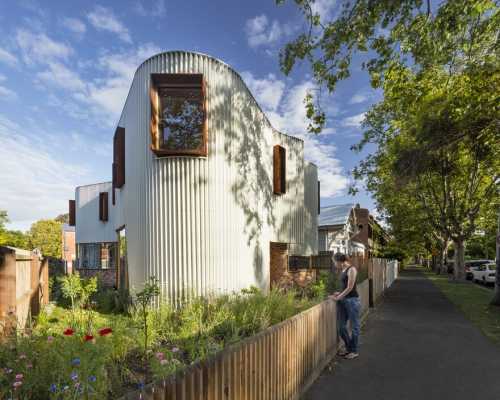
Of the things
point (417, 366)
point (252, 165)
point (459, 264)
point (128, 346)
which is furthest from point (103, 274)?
point (459, 264)

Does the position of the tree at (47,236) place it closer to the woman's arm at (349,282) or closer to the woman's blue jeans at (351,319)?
the woman's blue jeans at (351,319)

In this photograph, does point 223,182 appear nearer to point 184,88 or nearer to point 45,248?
point 184,88

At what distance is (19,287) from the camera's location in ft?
21.3

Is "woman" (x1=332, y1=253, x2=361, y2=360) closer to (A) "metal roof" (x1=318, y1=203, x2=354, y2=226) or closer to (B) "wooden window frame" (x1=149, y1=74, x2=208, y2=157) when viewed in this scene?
(B) "wooden window frame" (x1=149, y1=74, x2=208, y2=157)

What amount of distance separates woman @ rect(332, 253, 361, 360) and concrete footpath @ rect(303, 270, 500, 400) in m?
0.27

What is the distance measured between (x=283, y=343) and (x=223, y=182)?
219 inches

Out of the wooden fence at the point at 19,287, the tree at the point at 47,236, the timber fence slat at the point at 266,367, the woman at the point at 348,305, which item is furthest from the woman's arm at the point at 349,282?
the tree at the point at 47,236

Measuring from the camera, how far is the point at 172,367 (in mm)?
3662

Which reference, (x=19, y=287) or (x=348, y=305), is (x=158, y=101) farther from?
(x=348, y=305)

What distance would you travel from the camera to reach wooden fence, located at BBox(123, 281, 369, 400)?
6.60ft

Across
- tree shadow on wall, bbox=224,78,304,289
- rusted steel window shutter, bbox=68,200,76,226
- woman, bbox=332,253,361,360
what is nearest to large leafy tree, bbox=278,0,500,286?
tree shadow on wall, bbox=224,78,304,289

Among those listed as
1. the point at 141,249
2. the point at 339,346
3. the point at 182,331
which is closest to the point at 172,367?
the point at 182,331

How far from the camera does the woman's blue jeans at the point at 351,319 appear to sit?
5.49 m

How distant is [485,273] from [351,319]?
806 inches
